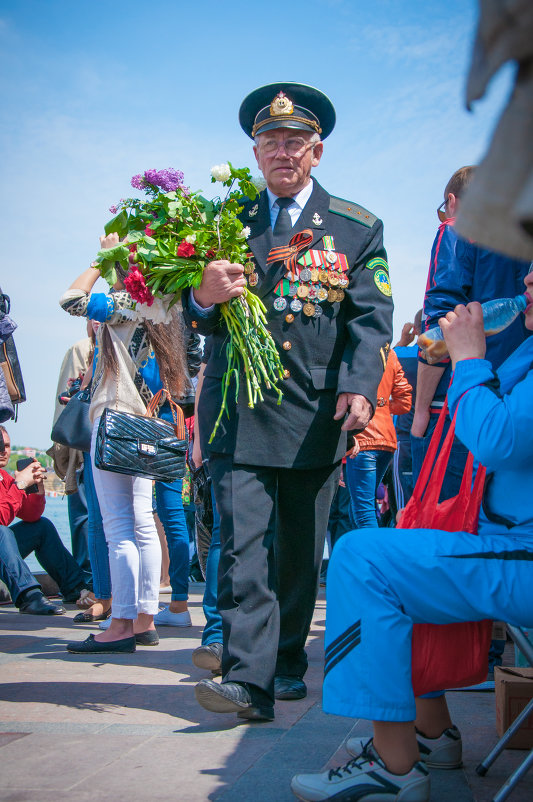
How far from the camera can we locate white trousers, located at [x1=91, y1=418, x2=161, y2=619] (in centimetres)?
445

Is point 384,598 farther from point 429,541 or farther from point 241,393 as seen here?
point 241,393

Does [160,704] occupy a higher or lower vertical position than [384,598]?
lower

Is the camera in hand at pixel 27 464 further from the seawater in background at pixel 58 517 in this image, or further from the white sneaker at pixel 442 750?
the white sneaker at pixel 442 750

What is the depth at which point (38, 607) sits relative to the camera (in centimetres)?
604

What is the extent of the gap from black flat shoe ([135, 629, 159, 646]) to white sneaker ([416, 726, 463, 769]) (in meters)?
2.59

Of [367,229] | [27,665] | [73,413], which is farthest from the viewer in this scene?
[73,413]

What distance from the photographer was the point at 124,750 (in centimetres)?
263

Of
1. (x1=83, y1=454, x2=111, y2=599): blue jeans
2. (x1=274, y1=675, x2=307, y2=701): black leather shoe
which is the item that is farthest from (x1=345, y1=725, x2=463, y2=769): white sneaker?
(x1=83, y1=454, x2=111, y2=599): blue jeans

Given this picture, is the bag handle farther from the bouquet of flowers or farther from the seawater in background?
the seawater in background

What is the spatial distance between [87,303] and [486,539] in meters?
2.85

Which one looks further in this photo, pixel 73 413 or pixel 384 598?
pixel 73 413

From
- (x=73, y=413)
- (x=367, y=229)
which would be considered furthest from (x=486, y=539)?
(x=73, y=413)

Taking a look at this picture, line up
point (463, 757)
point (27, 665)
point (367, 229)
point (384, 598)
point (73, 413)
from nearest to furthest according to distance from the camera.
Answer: point (384, 598) < point (463, 757) < point (367, 229) < point (27, 665) < point (73, 413)

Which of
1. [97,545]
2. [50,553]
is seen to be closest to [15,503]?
[50,553]
